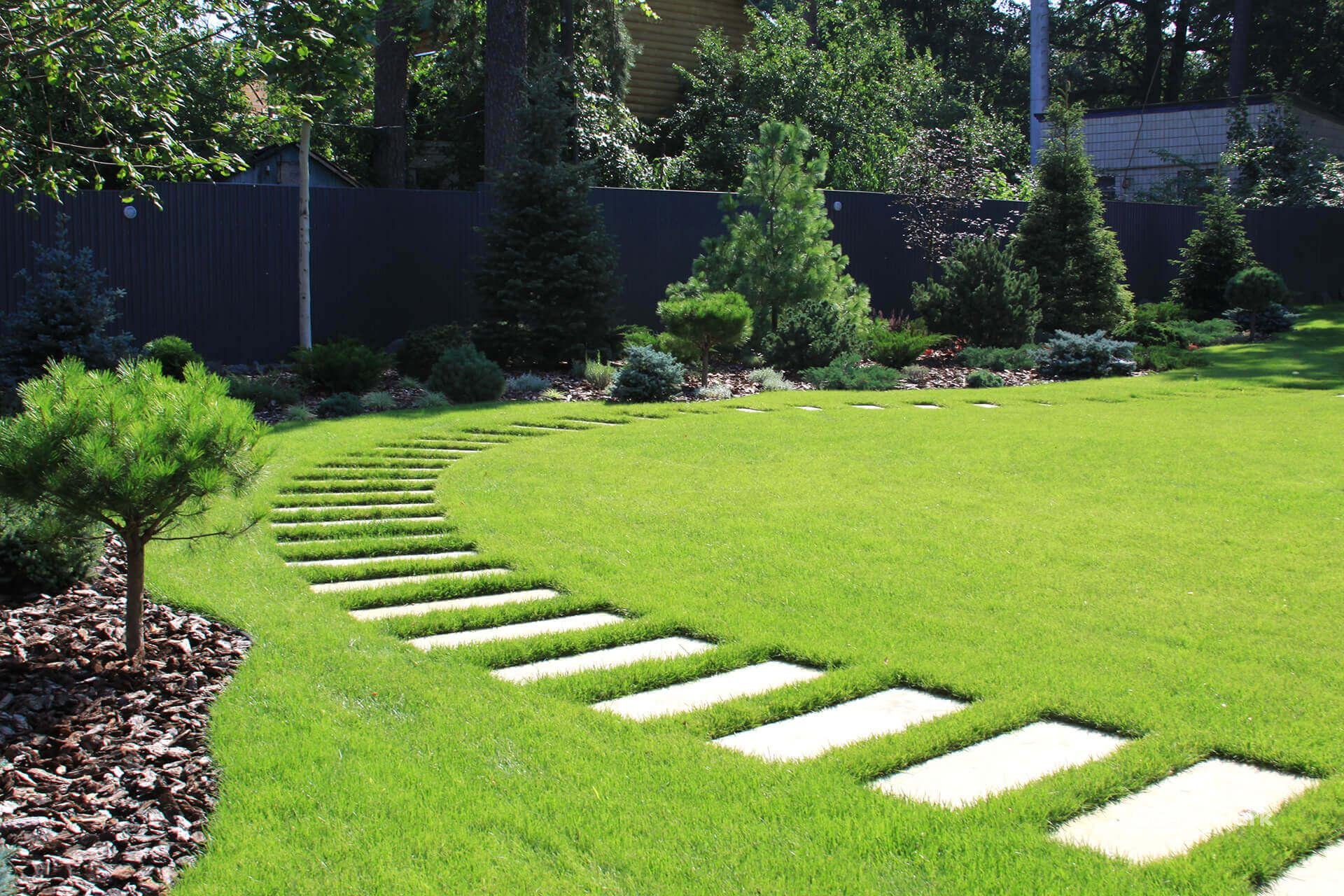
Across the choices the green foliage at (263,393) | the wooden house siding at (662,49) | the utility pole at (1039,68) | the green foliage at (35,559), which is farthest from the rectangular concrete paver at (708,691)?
the wooden house siding at (662,49)

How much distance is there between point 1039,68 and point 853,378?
15530mm

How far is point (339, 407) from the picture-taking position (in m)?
10.2

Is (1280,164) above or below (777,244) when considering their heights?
above

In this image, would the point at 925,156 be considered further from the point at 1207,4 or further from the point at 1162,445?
the point at 1207,4

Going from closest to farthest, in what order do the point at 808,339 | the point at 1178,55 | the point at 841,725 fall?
the point at 841,725, the point at 808,339, the point at 1178,55

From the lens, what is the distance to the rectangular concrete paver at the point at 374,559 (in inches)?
201

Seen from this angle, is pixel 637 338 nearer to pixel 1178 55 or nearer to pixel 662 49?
pixel 662 49

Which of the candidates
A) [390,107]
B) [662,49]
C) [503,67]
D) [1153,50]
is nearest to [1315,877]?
[503,67]

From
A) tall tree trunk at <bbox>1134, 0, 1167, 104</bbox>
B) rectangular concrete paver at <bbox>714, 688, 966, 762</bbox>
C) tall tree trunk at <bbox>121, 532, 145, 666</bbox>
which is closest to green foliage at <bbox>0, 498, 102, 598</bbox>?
tall tree trunk at <bbox>121, 532, 145, 666</bbox>

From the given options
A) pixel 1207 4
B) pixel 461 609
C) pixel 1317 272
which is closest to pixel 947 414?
pixel 461 609

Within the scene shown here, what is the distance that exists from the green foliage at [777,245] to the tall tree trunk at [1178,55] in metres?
28.5

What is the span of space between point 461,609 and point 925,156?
15592mm

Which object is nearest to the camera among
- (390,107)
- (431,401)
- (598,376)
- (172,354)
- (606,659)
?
(606,659)

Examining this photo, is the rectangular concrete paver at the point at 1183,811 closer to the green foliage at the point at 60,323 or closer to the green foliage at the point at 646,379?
the green foliage at the point at 646,379
